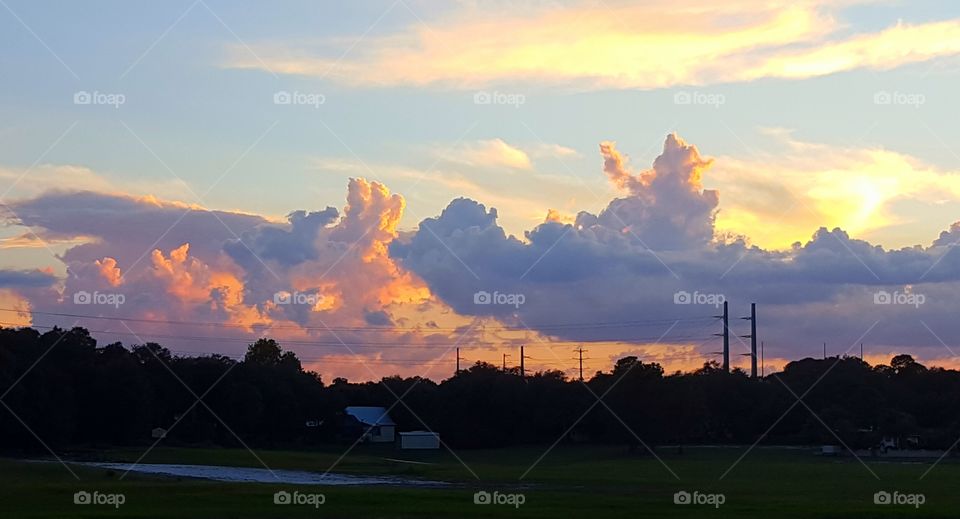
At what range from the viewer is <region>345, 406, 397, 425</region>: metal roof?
164 m

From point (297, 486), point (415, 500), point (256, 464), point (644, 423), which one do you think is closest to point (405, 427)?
point (644, 423)

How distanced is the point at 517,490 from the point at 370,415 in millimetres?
103555

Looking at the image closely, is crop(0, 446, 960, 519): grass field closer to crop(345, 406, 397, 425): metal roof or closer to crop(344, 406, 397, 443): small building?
crop(344, 406, 397, 443): small building

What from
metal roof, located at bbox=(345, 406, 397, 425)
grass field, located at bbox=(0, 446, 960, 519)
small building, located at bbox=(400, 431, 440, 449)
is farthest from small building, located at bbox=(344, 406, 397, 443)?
grass field, located at bbox=(0, 446, 960, 519)

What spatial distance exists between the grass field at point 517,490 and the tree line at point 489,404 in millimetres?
17272

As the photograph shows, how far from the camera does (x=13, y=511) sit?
45.8 meters

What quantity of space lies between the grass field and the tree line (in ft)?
56.7

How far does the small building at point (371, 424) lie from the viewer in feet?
519

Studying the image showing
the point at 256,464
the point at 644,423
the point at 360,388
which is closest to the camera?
the point at 256,464

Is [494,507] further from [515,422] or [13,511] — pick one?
[515,422]

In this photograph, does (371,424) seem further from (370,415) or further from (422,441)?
(422,441)

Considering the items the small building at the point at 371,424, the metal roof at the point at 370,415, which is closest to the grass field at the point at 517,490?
the small building at the point at 371,424

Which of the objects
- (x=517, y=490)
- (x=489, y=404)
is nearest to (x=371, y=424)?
(x=489, y=404)

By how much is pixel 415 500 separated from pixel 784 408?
99.9 meters
